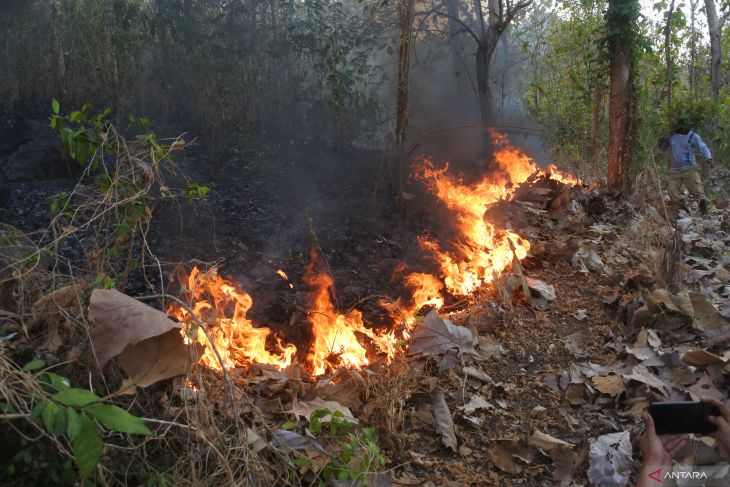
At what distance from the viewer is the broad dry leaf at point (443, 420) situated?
3.10m

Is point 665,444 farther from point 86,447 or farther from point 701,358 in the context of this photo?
point 86,447

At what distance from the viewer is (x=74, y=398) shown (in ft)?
4.83

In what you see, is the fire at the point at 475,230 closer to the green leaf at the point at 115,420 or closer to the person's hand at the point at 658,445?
the person's hand at the point at 658,445

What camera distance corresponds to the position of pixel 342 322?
440 cm

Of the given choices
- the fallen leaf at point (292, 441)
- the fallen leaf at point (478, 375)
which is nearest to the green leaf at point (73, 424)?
the fallen leaf at point (292, 441)

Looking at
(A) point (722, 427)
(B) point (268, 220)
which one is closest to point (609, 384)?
(A) point (722, 427)

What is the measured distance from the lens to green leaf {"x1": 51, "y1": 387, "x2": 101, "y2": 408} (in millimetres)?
1456

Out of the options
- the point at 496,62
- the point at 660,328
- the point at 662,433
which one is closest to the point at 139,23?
the point at 660,328

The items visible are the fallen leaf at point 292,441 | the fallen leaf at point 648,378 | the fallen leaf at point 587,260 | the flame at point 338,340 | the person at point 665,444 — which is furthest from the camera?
the fallen leaf at point 587,260

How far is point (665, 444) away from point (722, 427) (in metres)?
0.39

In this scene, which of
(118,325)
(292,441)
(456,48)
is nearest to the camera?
(118,325)

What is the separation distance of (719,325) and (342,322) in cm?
282

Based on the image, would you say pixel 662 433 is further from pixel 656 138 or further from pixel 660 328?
pixel 656 138

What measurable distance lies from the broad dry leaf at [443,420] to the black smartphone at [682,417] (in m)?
1.10
